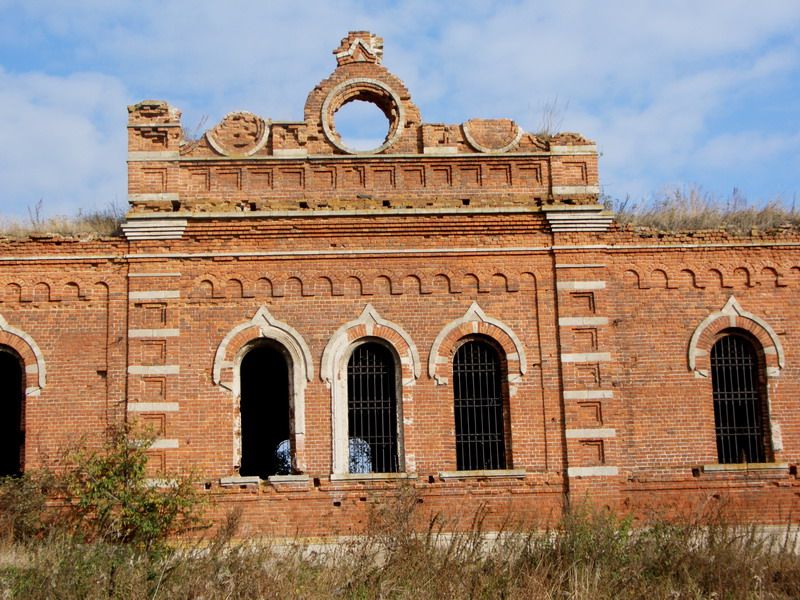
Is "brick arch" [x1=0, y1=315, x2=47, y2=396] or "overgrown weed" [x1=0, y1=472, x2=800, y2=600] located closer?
"overgrown weed" [x1=0, y1=472, x2=800, y2=600]

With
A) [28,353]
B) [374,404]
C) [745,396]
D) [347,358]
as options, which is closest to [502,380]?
[374,404]

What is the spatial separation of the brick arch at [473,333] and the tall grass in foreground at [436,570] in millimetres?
4699

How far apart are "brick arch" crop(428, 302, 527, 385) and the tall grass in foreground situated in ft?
15.4

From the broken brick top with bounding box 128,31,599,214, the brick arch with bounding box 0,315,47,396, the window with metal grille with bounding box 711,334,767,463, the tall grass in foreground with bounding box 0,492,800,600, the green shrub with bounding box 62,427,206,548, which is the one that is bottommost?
the tall grass in foreground with bounding box 0,492,800,600

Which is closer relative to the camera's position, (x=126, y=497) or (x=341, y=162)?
(x=126, y=497)

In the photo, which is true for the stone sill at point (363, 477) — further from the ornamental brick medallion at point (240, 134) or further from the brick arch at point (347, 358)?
the ornamental brick medallion at point (240, 134)

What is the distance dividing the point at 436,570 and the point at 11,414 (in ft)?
32.6

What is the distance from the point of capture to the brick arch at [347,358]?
1706 centimetres

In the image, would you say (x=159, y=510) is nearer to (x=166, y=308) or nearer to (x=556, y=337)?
(x=166, y=308)

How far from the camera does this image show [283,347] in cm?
1738

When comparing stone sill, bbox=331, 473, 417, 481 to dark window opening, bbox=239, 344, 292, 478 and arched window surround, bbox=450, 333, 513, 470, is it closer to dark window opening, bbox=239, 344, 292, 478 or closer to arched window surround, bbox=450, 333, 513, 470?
arched window surround, bbox=450, 333, 513, 470

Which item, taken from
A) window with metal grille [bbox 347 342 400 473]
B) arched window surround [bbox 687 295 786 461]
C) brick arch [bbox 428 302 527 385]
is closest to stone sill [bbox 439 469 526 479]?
window with metal grille [bbox 347 342 400 473]

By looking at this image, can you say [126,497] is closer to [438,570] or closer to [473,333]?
[473,333]

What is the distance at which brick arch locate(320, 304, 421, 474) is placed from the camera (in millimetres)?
17062
